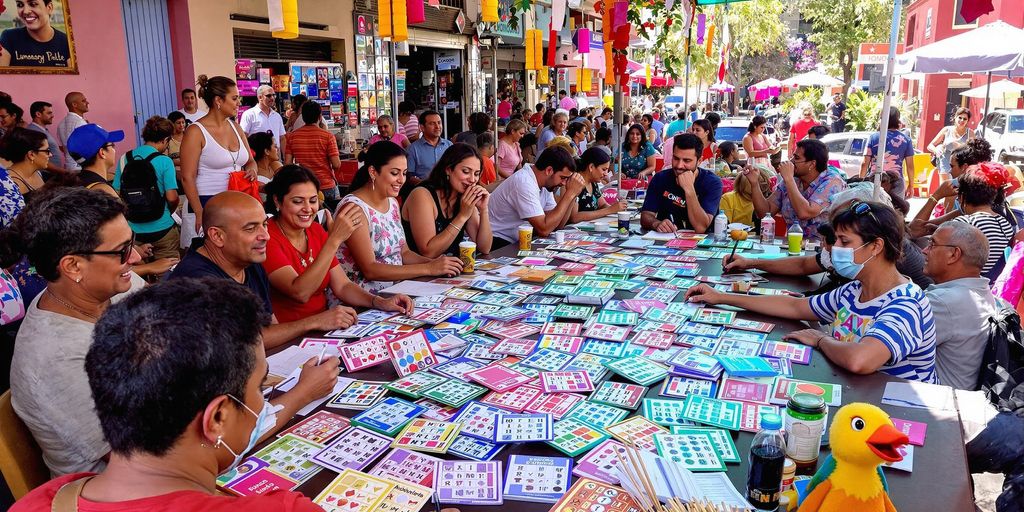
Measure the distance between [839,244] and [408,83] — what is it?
1249 cm

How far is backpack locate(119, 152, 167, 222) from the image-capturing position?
491 centimetres

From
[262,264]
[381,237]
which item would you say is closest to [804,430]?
[262,264]

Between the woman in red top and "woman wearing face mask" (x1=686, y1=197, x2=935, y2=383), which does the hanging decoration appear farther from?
"woman wearing face mask" (x1=686, y1=197, x2=935, y2=383)

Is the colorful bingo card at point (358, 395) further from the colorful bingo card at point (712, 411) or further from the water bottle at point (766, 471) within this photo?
the water bottle at point (766, 471)

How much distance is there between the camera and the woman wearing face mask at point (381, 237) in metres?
3.65

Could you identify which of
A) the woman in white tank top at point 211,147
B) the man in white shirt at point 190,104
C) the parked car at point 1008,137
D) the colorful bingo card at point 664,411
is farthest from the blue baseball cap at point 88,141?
the parked car at point 1008,137

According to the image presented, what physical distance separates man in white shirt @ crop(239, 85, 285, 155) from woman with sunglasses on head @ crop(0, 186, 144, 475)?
5.76 m

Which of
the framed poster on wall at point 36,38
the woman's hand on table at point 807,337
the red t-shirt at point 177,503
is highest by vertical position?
the framed poster on wall at point 36,38

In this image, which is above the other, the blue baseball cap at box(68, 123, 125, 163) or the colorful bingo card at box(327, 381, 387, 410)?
the blue baseball cap at box(68, 123, 125, 163)

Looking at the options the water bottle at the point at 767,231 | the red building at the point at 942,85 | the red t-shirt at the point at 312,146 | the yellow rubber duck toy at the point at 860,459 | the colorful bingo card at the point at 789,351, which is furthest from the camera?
the red building at the point at 942,85

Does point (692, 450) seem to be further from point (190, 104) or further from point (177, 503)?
point (190, 104)

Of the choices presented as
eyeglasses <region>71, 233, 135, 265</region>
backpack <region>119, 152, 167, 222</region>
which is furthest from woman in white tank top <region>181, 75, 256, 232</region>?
eyeglasses <region>71, 233, 135, 265</region>

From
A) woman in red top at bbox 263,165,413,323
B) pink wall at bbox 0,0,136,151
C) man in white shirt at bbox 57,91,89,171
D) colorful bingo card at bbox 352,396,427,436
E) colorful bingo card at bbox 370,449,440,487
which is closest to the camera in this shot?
colorful bingo card at bbox 370,449,440,487

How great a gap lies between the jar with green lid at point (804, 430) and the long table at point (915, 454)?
4.3 inches
